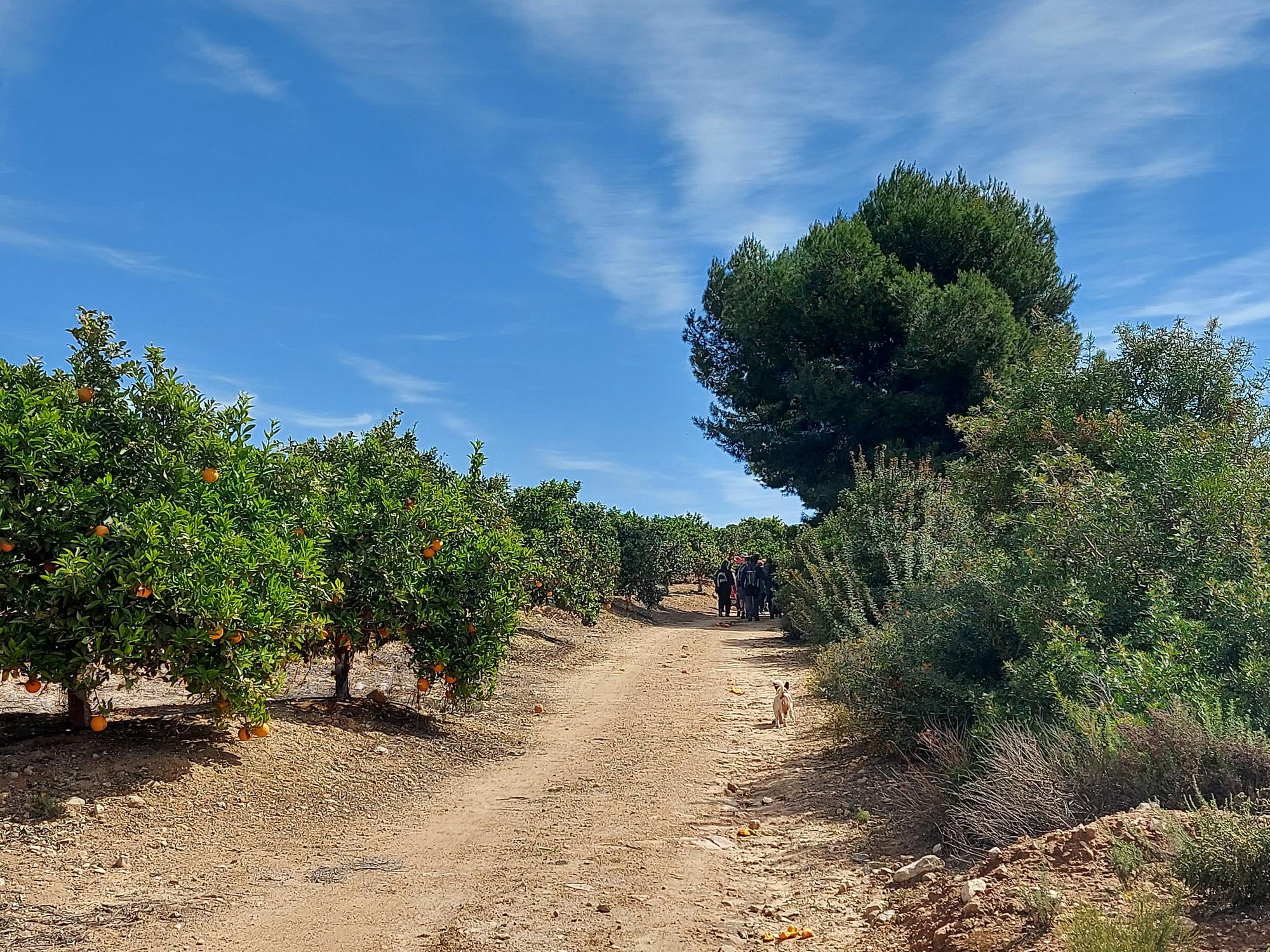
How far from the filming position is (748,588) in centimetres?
3080

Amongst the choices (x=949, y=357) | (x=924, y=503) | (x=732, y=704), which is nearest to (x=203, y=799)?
(x=732, y=704)

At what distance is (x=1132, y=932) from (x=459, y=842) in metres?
4.31

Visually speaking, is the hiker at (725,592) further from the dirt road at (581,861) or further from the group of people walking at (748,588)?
the dirt road at (581,861)

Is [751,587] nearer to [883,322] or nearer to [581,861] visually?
[883,322]

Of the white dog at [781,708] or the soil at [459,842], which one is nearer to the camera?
the soil at [459,842]

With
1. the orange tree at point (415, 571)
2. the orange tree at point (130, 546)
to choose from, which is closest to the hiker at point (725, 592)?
the orange tree at point (415, 571)

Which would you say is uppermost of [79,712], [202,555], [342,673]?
[202,555]

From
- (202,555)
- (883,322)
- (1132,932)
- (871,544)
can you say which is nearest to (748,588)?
(883,322)

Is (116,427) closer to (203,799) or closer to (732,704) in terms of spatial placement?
(203,799)

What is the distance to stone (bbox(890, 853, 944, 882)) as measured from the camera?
17.7 feet

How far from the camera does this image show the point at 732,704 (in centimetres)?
1252

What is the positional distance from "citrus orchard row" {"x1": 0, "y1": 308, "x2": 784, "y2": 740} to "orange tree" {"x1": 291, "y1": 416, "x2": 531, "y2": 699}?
0.06 ft

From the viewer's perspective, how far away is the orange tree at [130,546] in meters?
6.33

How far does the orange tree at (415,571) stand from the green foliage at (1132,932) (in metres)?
6.72
